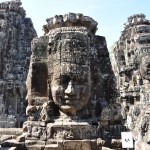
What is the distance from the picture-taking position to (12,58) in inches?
1009

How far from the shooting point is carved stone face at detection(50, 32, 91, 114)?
7930 mm

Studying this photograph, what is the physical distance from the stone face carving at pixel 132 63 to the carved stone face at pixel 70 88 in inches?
448

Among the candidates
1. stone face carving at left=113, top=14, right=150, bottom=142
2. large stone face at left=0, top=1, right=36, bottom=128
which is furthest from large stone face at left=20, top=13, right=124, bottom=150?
large stone face at left=0, top=1, right=36, bottom=128

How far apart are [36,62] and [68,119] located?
71.6 inches

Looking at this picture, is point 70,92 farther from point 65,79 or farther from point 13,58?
point 13,58

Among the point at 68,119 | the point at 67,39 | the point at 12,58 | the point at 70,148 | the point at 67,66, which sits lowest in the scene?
the point at 70,148

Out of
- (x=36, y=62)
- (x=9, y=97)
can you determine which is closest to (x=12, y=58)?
(x=9, y=97)

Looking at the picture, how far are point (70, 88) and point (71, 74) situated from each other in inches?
14.8

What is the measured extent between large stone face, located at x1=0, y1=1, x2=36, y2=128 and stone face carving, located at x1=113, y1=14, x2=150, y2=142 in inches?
289

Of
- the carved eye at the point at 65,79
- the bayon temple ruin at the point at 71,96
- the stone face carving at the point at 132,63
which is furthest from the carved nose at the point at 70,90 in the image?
the stone face carving at the point at 132,63

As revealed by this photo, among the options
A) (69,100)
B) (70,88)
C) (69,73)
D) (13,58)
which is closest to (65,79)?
(69,73)

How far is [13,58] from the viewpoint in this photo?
2564cm

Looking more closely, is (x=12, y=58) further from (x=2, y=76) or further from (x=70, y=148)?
(x=70, y=148)

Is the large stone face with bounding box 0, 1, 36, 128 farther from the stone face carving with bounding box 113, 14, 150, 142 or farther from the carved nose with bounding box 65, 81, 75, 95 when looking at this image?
the carved nose with bounding box 65, 81, 75, 95
